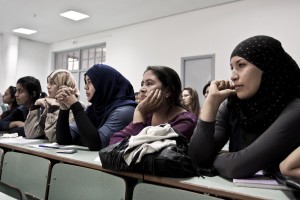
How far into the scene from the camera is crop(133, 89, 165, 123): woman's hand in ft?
5.54

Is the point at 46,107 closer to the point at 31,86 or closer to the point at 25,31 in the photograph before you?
the point at 31,86

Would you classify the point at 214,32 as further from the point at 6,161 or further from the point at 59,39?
the point at 59,39

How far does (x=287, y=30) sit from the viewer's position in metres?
4.29

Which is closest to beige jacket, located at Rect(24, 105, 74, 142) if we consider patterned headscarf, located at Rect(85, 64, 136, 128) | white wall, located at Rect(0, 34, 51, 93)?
patterned headscarf, located at Rect(85, 64, 136, 128)

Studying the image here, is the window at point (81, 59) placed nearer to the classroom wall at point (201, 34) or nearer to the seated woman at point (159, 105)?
the classroom wall at point (201, 34)

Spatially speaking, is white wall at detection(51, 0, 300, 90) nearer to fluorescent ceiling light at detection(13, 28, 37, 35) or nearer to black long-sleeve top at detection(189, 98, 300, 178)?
fluorescent ceiling light at detection(13, 28, 37, 35)

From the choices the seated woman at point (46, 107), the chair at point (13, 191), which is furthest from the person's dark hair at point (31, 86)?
the chair at point (13, 191)

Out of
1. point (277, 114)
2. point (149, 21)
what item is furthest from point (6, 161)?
point (149, 21)

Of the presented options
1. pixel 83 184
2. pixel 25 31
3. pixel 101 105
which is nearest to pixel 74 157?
pixel 83 184

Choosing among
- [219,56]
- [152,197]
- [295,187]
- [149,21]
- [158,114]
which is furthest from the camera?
[149,21]

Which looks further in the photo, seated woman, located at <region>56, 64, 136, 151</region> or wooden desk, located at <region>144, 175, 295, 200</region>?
seated woman, located at <region>56, 64, 136, 151</region>

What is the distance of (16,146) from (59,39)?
6.72m

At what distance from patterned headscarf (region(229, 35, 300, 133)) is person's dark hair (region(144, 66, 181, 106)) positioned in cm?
63

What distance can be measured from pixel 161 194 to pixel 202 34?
15.1ft
